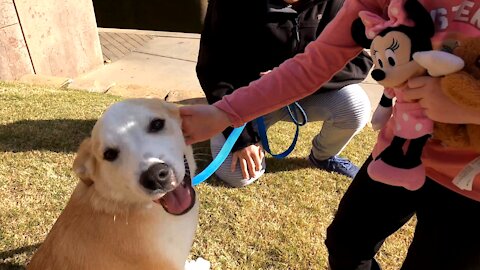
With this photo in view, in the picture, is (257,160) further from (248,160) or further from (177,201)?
(177,201)

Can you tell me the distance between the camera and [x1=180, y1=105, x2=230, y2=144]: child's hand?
65.5 inches

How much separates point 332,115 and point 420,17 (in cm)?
188

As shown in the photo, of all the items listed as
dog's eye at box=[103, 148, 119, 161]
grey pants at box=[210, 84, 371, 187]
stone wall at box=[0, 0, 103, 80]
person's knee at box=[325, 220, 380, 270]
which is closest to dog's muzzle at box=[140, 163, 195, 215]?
dog's eye at box=[103, 148, 119, 161]

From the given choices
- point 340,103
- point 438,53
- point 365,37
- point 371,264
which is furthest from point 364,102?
point 438,53

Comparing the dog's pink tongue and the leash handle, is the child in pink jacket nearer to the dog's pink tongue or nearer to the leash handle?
the dog's pink tongue

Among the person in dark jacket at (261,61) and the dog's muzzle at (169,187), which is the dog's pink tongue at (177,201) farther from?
the person in dark jacket at (261,61)

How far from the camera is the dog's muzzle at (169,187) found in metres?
1.52

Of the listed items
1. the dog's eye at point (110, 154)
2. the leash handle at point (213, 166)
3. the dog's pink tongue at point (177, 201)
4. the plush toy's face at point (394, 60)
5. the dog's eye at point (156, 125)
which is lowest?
the leash handle at point (213, 166)

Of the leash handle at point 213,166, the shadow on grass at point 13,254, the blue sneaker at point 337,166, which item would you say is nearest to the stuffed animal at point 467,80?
the leash handle at point 213,166

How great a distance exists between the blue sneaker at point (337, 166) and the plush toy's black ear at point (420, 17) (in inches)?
82.2

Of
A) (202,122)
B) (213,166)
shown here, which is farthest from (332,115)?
(202,122)

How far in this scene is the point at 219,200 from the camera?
288cm

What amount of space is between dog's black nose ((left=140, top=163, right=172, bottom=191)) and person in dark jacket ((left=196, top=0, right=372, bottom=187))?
4.32 ft

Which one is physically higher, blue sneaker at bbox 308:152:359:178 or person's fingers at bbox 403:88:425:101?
person's fingers at bbox 403:88:425:101
